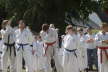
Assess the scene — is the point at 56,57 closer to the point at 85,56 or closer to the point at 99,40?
the point at 85,56

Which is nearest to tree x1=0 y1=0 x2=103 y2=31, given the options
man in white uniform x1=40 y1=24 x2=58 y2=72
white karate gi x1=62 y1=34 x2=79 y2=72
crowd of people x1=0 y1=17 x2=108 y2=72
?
crowd of people x1=0 y1=17 x2=108 y2=72

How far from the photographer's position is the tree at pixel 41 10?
33.3 meters

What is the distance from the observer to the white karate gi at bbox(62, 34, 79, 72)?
1513cm

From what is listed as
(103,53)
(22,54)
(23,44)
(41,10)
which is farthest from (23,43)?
(41,10)

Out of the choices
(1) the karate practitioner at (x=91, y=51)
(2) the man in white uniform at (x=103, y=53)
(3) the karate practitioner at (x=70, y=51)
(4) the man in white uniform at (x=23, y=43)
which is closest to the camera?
(2) the man in white uniform at (x=103, y=53)

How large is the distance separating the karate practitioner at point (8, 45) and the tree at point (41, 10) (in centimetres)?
1687

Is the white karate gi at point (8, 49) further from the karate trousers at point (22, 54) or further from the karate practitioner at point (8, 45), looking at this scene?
the karate trousers at point (22, 54)

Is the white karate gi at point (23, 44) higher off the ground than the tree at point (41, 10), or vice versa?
the tree at point (41, 10)

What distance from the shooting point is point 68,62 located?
50.3 feet

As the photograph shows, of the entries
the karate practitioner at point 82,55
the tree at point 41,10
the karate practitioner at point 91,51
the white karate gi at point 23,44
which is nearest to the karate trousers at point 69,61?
the white karate gi at point 23,44

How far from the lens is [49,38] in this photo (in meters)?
16.1

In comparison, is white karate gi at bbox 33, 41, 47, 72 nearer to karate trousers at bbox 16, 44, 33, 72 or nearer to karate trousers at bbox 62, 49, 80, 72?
karate trousers at bbox 16, 44, 33, 72

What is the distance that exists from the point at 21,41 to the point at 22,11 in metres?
20.1

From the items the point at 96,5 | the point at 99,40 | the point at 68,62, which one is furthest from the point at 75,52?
the point at 96,5
